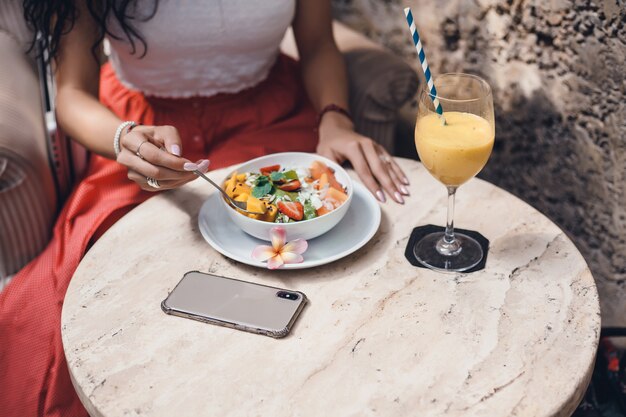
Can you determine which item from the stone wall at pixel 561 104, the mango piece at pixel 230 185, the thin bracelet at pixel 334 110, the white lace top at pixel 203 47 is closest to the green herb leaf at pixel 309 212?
the mango piece at pixel 230 185

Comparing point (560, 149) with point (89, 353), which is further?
point (560, 149)

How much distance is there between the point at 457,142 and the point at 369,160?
318 millimetres

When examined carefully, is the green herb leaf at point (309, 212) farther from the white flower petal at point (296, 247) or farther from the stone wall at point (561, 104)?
the stone wall at point (561, 104)

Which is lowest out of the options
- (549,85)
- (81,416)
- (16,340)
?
(81,416)

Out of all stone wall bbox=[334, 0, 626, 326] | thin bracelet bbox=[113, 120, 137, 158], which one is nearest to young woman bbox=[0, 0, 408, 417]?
thin bracelet bbox=[113, 120, 137, 158]

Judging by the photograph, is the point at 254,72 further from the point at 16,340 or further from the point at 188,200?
the point at 16,340

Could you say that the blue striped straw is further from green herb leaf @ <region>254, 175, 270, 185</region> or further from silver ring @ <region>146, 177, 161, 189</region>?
silver ring @ <region>146, 177, 161, 189</region>

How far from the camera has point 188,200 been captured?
4.12 ft

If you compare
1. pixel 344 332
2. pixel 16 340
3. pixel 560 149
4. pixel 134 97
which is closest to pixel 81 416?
pixel 16 340

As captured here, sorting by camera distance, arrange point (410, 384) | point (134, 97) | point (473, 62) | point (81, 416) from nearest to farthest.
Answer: point (410, 384)
point (81, 416)
point (134, 97)
point (473, 62)

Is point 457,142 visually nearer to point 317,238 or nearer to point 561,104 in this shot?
point 317,238

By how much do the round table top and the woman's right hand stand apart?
103 millimetres

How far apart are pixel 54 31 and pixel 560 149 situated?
1331mm

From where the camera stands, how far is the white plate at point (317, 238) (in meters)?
1.05
